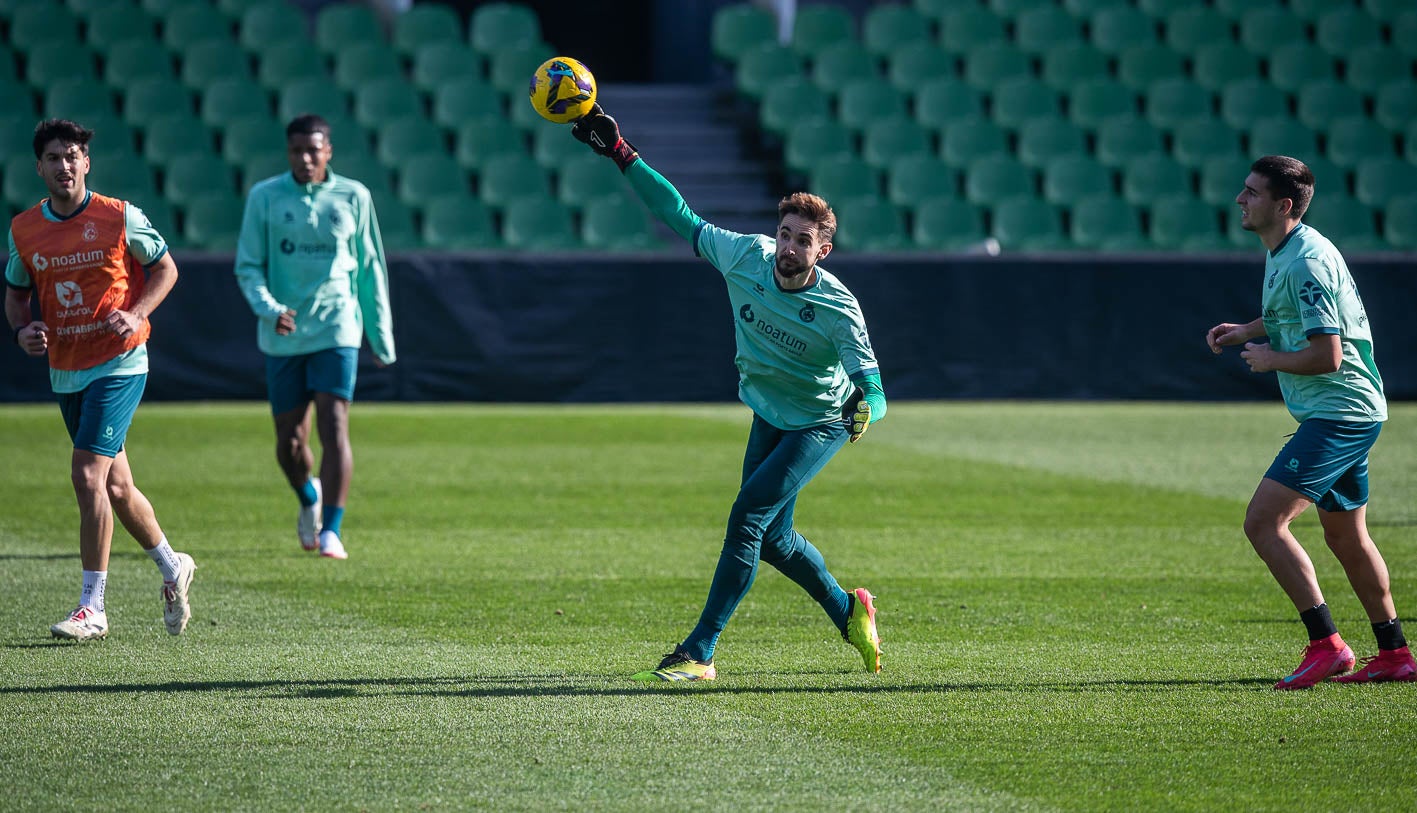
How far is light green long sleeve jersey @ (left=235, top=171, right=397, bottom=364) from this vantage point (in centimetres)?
945

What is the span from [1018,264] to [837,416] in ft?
39.7

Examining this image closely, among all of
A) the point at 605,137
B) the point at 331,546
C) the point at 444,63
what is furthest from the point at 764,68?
the point at 605,137

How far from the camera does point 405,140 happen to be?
20.6 metres

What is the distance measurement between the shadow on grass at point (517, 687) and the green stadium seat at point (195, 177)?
14.5 metres

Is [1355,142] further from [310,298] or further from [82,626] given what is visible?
[82,626]

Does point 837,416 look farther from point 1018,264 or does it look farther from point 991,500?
point 1018,264

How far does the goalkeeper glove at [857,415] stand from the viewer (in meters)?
5.89

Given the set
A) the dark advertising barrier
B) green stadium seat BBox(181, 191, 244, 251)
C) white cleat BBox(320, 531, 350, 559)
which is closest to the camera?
white cleat BBox(320, 531, 350, 559)

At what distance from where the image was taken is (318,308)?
31.0ft

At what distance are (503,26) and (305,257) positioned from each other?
1400 centimetres

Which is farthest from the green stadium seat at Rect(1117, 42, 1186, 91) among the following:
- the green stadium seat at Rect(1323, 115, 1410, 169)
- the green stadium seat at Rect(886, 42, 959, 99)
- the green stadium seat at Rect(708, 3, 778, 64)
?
the green stadium seat at Rect(708, 3, 778, 64)

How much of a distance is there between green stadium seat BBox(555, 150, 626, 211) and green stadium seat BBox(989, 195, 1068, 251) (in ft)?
16.0

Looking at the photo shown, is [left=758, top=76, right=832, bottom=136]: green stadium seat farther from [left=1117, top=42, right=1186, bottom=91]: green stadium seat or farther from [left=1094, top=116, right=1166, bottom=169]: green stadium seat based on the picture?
[left=1117, top=42, right=1186, bottom=91]: green stadium seat

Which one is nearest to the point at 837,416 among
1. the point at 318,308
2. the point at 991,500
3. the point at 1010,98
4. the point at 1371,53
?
the point at 318,308
